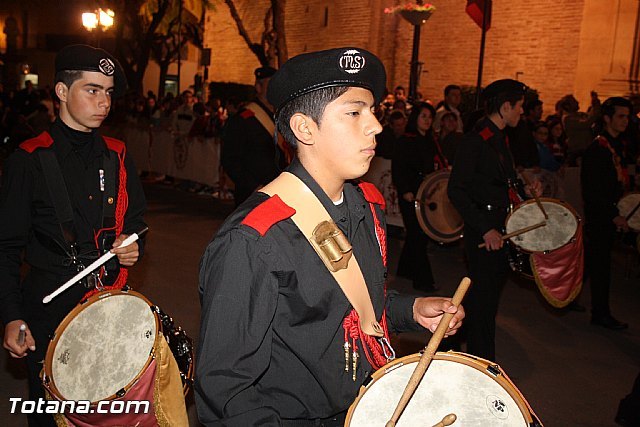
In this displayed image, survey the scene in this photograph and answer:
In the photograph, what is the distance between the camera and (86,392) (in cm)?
308

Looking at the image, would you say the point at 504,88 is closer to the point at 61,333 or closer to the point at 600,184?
the point at 600,184

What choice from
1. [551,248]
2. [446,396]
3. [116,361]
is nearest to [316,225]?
[446,396]

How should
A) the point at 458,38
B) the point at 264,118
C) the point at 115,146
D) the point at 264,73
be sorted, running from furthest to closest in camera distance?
the point at 458,38 < the point at 264,73 < the point at 264,118 < the point at 115,146

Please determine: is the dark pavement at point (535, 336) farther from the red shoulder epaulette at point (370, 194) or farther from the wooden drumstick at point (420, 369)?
the wooden drumstick at point (420, 369)

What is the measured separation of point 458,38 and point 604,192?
21.7 meters

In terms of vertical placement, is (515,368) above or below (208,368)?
below

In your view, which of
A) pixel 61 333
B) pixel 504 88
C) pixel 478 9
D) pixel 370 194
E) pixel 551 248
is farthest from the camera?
pixel 478 9

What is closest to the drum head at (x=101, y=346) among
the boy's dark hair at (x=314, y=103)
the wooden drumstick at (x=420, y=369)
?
the boy's dark hair at (x=314, y=103)

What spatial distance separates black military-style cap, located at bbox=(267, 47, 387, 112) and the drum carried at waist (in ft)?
11.6

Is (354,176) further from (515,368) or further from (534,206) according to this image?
(515,368)

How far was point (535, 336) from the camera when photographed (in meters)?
6.97

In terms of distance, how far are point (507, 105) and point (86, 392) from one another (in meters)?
3.73

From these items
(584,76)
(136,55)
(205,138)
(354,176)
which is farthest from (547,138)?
(136,55)

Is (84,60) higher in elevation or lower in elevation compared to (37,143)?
higher
